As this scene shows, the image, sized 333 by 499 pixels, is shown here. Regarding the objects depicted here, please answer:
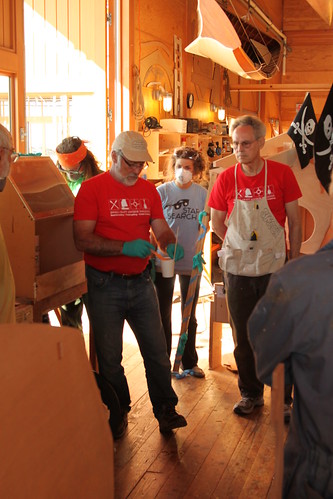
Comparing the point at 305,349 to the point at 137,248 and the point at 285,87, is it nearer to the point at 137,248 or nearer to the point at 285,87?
the point at 137,248

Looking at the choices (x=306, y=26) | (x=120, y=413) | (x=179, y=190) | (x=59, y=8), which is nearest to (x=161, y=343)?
(x=120, y=413)

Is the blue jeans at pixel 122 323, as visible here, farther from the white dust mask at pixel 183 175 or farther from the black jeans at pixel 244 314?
the white dust mask at pixel 183 175

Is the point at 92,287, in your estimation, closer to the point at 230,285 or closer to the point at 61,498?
the point at 230,285

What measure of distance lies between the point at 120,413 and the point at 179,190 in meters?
1.73

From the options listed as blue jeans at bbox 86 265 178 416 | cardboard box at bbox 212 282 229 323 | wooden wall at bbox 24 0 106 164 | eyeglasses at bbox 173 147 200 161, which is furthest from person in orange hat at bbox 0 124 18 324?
wooden wall at bbox 24 0 106 164

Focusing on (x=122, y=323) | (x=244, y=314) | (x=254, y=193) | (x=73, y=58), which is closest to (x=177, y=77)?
(x=73, y=58)

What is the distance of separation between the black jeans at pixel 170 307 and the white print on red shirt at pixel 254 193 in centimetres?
92

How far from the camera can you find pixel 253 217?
3.84 m

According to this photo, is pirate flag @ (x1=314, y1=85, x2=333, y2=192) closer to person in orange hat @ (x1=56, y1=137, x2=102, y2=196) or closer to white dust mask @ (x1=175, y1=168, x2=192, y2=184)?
white dust mask @ (x1=175, y1=168, x2=192, y2=184)

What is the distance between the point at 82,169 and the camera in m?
4.54

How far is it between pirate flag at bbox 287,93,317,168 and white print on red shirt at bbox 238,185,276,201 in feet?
3.25

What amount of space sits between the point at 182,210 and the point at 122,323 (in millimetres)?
1282

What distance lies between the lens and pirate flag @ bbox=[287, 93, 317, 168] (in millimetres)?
4664

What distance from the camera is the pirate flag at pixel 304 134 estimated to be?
184 inches
